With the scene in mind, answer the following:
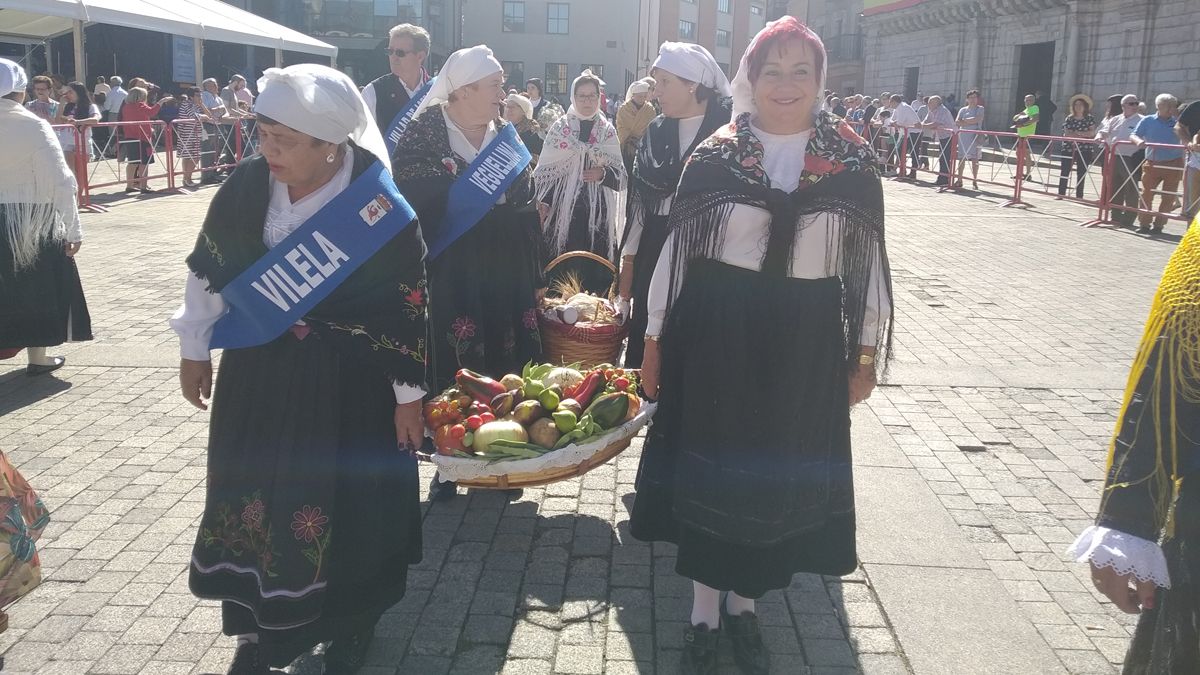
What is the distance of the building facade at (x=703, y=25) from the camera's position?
6269cm

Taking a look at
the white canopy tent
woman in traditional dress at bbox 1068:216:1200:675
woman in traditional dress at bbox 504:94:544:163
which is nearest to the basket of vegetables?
woman in traditional dress at bbox 1068:216:1200:675

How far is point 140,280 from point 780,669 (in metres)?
8.39

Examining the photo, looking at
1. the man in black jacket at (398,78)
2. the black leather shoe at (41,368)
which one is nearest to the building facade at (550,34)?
the man in black jacket at (398,78)

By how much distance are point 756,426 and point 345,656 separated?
154cm

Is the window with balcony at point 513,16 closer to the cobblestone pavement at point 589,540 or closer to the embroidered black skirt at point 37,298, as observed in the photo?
the cobblestone pavement at point 589,540

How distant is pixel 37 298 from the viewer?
611 centimetres

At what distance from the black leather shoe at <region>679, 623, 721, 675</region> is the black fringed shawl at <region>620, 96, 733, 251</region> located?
2.18 m

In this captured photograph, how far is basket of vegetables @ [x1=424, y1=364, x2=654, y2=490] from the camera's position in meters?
3.55

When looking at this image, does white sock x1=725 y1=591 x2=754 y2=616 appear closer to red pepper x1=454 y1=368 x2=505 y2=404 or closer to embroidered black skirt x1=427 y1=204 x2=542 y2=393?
red pepper x1=454 y1=368 x2=505 y2=404

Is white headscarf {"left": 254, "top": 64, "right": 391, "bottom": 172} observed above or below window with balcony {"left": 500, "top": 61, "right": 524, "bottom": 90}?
below

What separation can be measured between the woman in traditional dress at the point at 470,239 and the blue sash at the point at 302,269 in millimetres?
1420

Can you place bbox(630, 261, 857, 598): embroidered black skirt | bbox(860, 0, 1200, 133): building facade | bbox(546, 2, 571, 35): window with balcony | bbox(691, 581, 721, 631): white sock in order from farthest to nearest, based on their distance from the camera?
→ bbox(546, 2, 571, 35): window with balcony, bbox(860, 0, 1200, 133): building facade, bbox(691, 581, 721, 631): white sock, bbox(630, 261, 857, 598): embroidered black skirt

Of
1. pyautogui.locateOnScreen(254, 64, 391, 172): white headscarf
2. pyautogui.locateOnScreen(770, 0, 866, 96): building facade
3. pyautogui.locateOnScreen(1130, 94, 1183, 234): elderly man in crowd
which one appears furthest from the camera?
pyautogui.locateOnScreen(770, 0, 866, 96): building facade

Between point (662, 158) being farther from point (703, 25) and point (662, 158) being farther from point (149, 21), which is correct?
point (703, 25)
